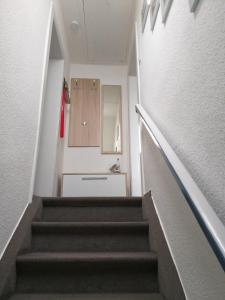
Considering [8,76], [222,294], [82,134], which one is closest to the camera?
[222,294]

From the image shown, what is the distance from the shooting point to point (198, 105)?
42.1 inches

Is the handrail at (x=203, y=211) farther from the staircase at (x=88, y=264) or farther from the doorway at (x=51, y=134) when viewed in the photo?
the doorway at (x=51, y=134)

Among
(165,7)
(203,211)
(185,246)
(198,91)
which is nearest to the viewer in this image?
(203,211)

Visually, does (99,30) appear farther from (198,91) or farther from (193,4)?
(198,91)

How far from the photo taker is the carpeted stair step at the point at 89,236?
175cm

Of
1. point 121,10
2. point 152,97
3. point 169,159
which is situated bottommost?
point 169,159

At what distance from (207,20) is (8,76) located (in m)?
1.27

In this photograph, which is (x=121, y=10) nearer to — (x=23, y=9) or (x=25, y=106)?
(x=23, y=9)

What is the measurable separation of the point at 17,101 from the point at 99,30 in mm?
2921

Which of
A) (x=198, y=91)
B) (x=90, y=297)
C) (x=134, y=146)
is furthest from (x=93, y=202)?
(x=134, y=146)

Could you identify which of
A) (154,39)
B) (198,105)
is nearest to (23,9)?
(154,39)

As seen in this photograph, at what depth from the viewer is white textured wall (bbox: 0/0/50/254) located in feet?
4.97

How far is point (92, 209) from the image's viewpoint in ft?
7.06

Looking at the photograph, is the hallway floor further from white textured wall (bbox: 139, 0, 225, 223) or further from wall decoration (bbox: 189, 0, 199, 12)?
wall decoration (bbox: 189, 0, 199, 12)
